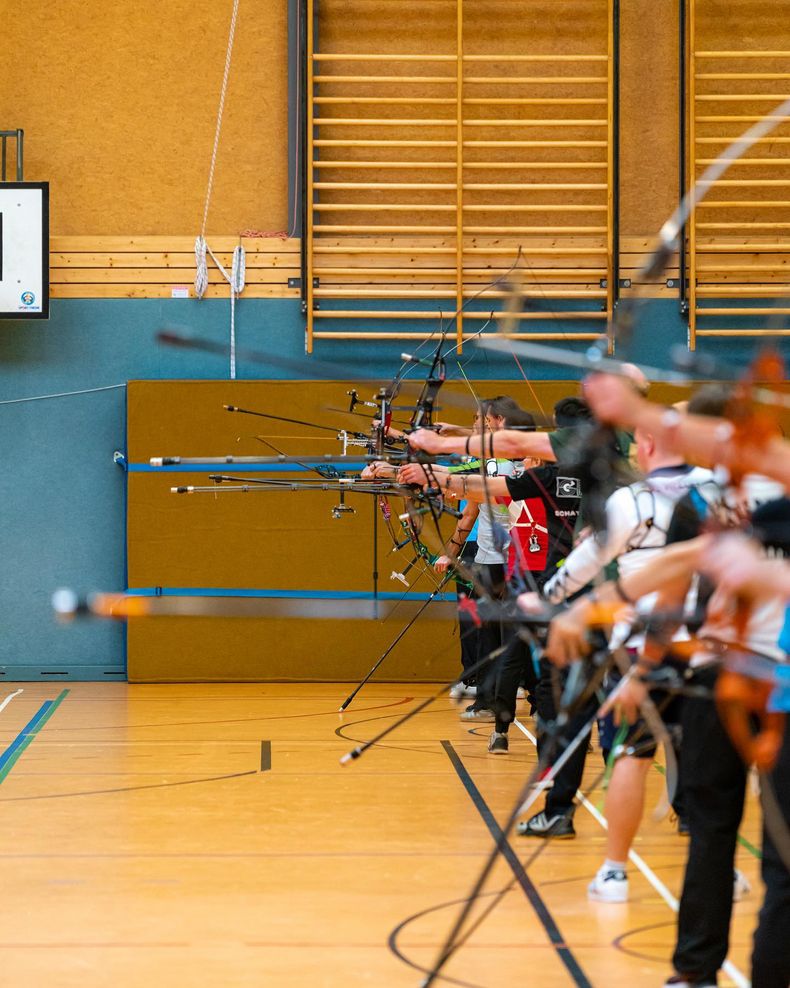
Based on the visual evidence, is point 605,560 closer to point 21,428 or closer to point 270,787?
point 270,787

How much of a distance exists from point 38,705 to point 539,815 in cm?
409

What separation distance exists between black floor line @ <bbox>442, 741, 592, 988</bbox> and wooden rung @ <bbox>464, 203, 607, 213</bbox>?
169 inches

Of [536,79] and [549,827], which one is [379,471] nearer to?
[549,827]

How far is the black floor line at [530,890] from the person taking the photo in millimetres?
3141

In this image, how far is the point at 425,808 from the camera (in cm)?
493

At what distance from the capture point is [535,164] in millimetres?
8734

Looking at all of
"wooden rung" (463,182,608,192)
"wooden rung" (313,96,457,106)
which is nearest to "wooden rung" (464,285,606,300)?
"wooden rung" (463,182,608,192)

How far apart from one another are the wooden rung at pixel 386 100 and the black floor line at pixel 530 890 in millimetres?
4753

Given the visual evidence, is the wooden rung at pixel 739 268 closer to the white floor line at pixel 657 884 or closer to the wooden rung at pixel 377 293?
the wooden rung at pixel 377 293

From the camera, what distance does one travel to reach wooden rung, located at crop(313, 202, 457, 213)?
8656 millimetres

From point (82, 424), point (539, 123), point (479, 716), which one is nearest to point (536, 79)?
point (539, 123)

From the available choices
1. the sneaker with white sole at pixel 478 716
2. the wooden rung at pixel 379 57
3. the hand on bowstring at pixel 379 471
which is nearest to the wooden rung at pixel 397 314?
the wooden rung at pixel 379 57

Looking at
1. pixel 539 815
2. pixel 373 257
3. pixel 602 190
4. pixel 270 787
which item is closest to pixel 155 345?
pixel 373 257

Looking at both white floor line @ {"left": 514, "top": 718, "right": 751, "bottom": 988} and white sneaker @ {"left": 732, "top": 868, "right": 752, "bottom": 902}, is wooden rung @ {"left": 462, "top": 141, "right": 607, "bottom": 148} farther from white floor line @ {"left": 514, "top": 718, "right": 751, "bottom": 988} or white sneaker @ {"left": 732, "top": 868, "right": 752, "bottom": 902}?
white sneaker @ {"left": 732, "top": 868, "right": 752, "bottom": 902}
